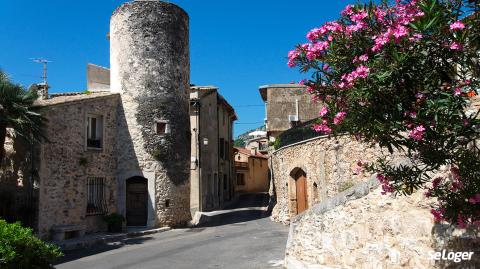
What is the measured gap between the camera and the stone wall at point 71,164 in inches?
608

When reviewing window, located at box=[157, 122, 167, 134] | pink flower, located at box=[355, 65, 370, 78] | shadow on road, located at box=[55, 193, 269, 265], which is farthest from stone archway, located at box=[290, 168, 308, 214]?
pink flower, located at box=[355, 65, 370, 78]

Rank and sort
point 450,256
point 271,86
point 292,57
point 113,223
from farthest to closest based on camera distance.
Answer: point 271,86, point 113,223, point 450,256, point 292,57

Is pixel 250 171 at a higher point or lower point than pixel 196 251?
higher

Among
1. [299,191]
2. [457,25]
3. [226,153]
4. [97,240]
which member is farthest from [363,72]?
[226,153]

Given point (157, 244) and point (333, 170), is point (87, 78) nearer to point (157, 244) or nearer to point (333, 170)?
point (157, 244)

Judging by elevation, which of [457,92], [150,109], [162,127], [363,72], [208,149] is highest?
[150,109]

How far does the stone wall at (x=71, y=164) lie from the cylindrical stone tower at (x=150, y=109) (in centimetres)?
73

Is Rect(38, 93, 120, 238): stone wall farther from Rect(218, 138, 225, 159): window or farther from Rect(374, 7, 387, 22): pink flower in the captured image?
Rect(374, 7, 387, 22): pink flower

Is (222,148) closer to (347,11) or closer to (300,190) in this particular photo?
(300,190)

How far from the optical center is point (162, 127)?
63.8 feet

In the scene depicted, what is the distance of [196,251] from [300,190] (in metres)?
6.22

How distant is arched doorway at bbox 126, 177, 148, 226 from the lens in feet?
62.3

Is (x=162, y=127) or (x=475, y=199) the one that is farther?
(x=162, y=127)

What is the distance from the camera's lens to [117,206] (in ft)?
61.0
